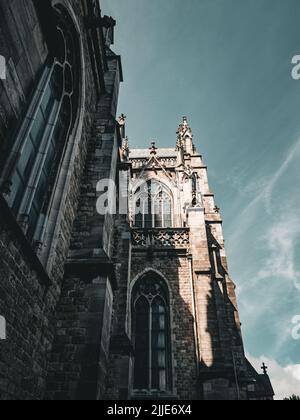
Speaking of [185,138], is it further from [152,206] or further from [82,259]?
[82,259]

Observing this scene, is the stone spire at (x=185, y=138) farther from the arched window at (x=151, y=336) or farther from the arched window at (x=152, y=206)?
the arched window at (x=151, y=336)

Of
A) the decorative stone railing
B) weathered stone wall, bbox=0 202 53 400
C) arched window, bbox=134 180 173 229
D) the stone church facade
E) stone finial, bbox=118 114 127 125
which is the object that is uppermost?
stone finial, bbox=118 114 127 125

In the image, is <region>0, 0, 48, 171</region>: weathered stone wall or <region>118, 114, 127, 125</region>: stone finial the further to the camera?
<region>118, 114, 127, 125</region>: stone finial

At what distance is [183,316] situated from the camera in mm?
11359

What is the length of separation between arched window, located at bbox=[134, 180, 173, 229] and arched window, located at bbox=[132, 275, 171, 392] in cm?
400

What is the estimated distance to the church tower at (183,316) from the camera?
955 cm

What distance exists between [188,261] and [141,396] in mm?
5097

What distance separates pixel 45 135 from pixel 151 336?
28.9 feet

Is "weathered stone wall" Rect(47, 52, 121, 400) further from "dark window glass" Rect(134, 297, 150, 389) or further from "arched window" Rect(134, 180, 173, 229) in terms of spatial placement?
"arched window" Rect(134, 180, 173, 229)

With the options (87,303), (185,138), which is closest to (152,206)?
(185,138)

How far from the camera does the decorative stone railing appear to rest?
13.2m

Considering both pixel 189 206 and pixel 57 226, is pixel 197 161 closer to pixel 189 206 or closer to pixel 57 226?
pixel 189 206

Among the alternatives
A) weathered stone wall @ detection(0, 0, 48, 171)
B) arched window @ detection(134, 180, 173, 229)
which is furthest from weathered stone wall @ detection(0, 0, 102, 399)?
arched window @ detection(134, 180, 173, 229)

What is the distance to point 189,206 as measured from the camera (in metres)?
13.9
